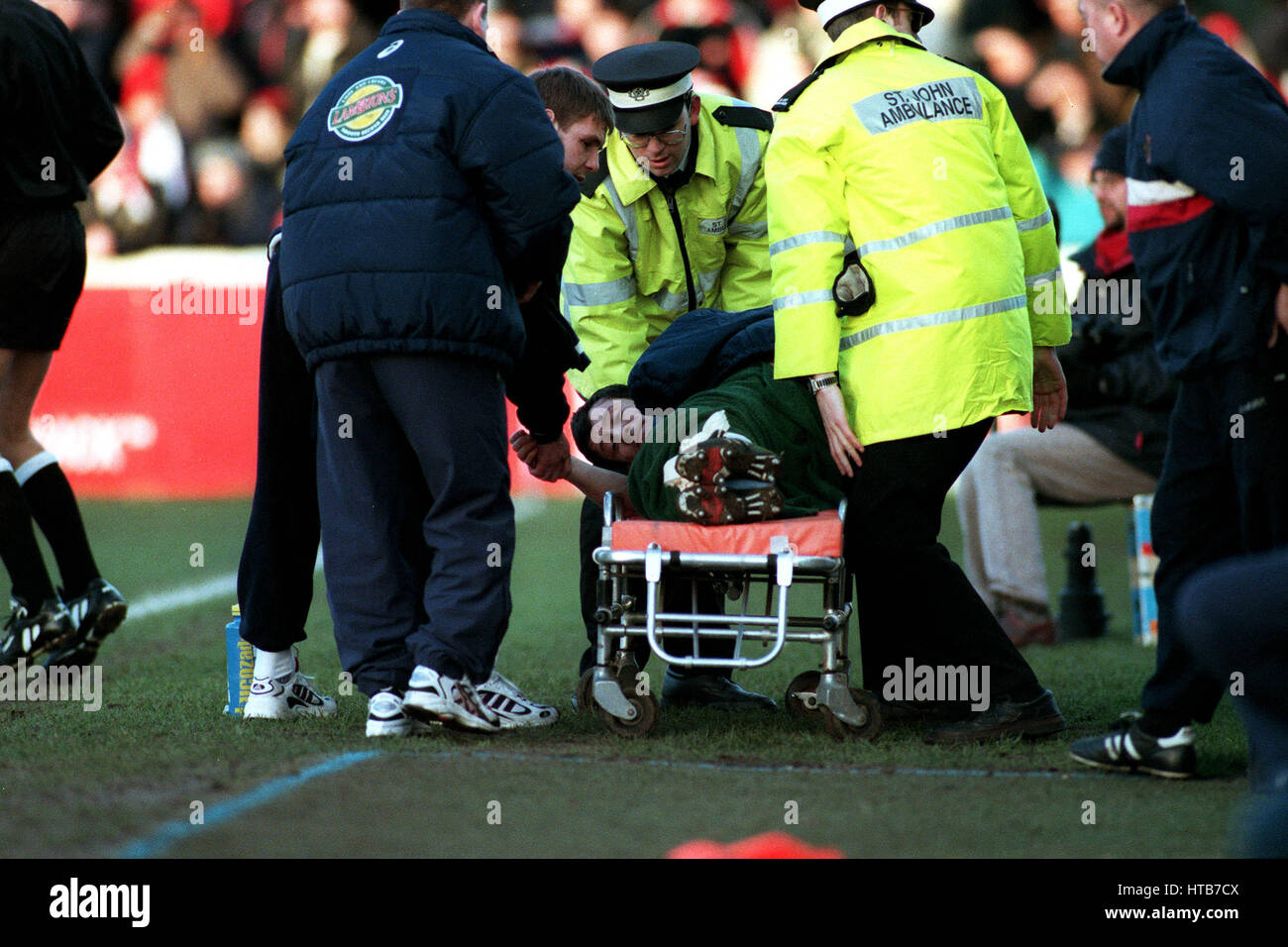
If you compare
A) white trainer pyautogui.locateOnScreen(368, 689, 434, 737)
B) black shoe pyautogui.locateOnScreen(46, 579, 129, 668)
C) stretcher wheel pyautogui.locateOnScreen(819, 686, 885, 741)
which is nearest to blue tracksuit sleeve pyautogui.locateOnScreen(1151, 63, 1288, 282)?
stretcher wheel pyautogui.locateOnScreen(819, 686, 885, 741)

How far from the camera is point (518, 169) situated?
13.6ft

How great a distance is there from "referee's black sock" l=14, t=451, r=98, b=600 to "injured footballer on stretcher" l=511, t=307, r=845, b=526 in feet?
5.92

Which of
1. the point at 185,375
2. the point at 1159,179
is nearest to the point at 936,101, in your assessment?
the point at 1159,179

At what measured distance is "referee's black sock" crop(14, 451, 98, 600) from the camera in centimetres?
566

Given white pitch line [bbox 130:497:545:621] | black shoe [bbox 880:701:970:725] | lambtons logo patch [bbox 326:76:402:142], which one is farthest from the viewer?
white pitch line [bbox 130:497:545:621]

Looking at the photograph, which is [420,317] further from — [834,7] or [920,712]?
[920,712]

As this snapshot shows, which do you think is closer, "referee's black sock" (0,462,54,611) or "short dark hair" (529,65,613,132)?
"short dark hair" (529,65,613,132)

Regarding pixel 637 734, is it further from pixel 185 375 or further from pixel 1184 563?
pixel 185 375

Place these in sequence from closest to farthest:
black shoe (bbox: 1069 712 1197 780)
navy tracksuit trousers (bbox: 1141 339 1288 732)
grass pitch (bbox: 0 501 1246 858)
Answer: grass pitch (bbox: 0 501 1246 858) → navy tracksuit trousers (bbox: 1141 339 1288 732) → black shoe (bbox: 1069 712 1197 780)

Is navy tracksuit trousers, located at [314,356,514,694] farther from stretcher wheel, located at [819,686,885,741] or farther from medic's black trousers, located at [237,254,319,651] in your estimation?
stretcher wheel, located at [819,686,885,741]

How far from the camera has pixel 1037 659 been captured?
6.28m

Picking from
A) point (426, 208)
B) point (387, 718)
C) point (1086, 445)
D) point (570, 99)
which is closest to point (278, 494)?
point (387, 718)

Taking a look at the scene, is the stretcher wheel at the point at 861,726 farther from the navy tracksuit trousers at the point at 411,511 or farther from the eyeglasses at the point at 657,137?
the eyeglasses at the point at 657,137
